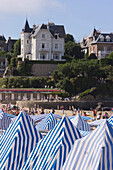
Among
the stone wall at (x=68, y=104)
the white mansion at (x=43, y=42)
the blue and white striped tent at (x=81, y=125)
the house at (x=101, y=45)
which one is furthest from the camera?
the house at (x=101, y=45)

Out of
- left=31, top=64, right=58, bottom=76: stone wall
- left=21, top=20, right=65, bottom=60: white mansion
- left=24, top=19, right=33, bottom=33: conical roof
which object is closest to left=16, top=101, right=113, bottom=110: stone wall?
left=31, top=64, right=58, bottom=76: stone wall

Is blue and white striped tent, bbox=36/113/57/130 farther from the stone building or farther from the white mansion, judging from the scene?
the white mansion

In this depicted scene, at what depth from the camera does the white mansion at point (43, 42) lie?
2963 inches

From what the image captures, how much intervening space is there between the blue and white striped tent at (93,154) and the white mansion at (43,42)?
65.9 metres

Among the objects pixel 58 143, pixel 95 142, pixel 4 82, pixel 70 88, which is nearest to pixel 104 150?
pixel 95 142

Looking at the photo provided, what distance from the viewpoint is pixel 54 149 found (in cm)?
1009

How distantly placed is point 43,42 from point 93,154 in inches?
2677

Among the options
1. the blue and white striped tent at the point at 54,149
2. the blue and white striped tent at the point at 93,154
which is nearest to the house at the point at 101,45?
the blue and white striped tent at the point at 54,149

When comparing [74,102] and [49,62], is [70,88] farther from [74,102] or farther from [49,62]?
[49,62]

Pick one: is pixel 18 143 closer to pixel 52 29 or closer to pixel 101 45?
pixel 52 29

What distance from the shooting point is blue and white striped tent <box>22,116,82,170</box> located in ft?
32.0

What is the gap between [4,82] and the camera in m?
65.8

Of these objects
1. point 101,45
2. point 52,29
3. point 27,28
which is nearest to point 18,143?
point 52,29

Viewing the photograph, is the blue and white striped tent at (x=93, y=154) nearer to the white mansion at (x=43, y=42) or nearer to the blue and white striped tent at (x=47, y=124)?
the blue and white striped tent at (x=47, y=124)
